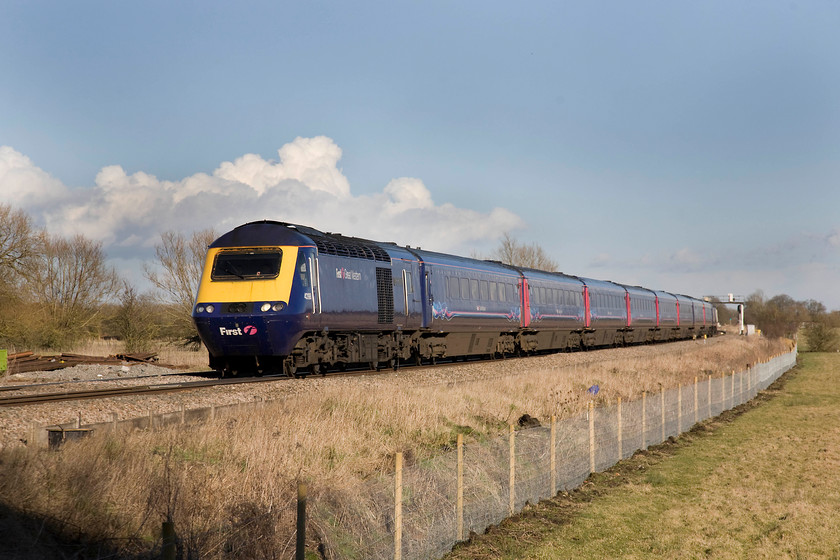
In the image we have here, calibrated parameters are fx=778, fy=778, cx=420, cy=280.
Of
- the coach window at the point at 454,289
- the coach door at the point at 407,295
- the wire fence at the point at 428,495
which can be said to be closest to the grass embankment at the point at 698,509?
the wire fence at the point at 428,495

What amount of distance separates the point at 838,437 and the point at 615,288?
28.0 meters

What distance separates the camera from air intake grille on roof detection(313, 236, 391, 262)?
21.4m

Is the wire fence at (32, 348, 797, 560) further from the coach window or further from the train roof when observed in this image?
the coach window

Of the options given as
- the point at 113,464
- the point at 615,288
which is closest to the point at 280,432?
the point at 113,464

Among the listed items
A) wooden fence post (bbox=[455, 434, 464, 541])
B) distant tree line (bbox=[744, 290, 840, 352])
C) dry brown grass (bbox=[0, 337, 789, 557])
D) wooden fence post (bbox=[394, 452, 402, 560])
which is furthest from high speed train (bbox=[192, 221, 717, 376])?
distant tree line (bbox=[744, 290, 840, 352])

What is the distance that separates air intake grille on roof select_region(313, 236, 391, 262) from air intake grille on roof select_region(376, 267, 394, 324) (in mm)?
471

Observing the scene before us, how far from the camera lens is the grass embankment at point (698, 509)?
1117cm

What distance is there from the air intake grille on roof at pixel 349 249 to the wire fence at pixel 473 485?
28.4 feet

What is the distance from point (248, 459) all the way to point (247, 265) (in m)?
10.4

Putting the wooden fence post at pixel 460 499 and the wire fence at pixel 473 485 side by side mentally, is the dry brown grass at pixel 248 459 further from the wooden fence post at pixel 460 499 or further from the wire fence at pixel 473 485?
the wooden fence post at pixel 460 499

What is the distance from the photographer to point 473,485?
441 inches

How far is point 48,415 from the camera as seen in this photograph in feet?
41.6

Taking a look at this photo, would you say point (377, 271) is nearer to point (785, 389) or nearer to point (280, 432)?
point (280, 432)

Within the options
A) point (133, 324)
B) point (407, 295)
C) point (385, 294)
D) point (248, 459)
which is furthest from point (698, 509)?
point (133, 324)
